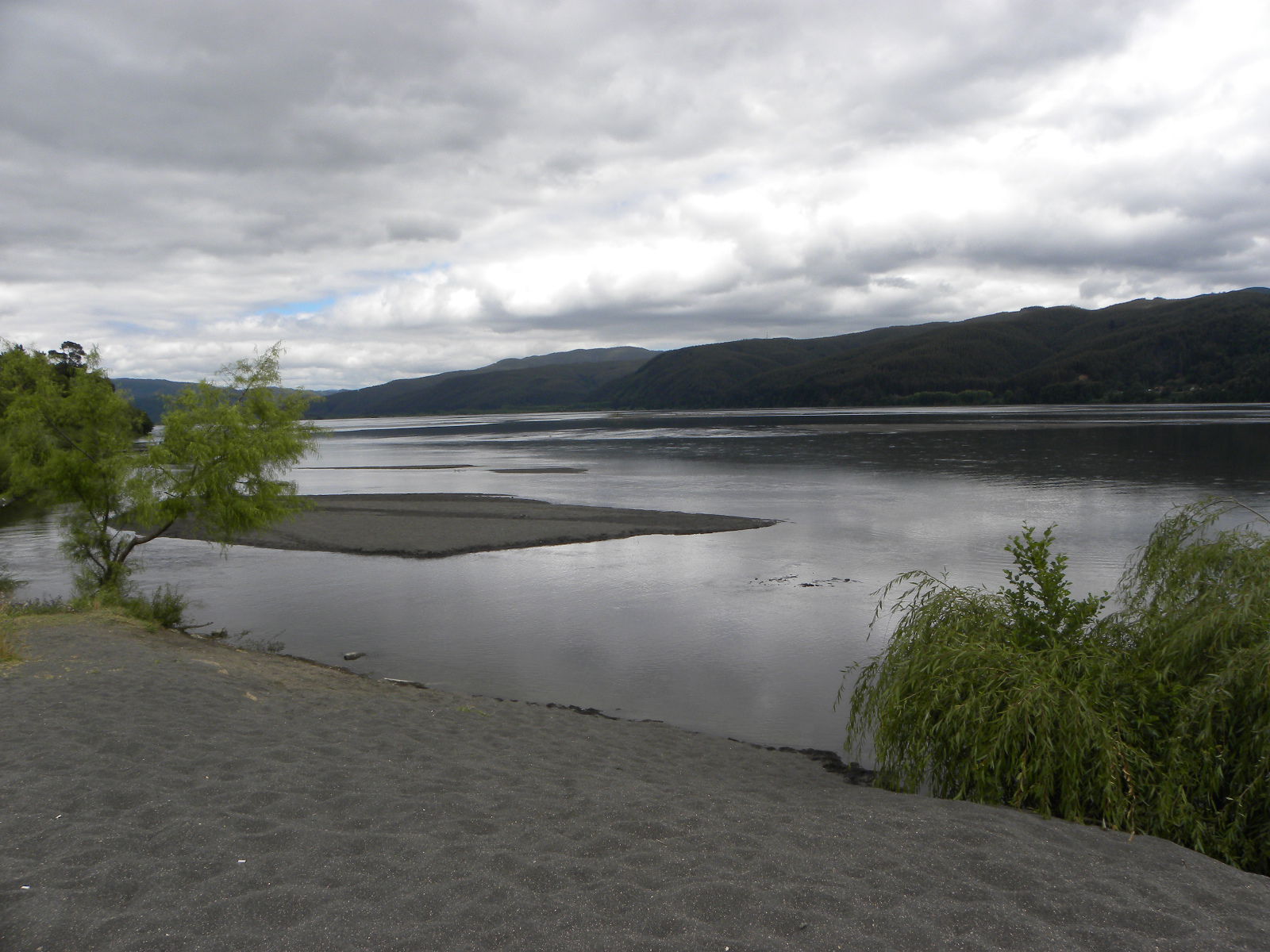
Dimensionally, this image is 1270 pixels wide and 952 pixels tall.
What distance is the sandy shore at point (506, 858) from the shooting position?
6117mm

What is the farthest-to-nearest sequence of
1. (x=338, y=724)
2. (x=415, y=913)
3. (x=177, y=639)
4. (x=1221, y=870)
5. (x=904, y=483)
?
1. (x=904, y=483)
2. (x=177, y=639)
3. (x=338, y=724)
4. (x=1221, y=870)
5. (x=415, y=913)

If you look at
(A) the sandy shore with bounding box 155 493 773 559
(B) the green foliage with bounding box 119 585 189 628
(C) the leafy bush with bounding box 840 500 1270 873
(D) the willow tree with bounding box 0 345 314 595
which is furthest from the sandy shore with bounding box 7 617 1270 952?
(A) the sandy shore with bounding box 155 493 773 559

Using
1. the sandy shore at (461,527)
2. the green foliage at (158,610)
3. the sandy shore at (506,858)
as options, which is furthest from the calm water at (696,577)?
the sandy shore at (506,858)

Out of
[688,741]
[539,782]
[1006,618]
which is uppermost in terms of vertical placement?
[1006,618]

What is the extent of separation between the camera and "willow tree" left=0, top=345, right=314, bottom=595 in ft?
75.4

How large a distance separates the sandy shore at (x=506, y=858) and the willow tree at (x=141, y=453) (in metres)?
12.1

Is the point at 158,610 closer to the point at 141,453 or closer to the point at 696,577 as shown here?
the point at 141,453

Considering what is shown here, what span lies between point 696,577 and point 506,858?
2012 centimetres

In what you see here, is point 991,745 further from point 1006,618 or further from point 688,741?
point 688,741

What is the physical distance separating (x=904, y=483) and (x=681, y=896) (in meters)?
49.1

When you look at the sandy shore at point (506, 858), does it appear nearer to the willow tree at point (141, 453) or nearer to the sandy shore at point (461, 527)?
the willow tree at point (141, 453)

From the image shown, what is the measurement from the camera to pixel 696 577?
89.5 ft

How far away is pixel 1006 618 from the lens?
11.3 meters

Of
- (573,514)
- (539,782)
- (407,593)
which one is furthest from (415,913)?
(573,514)
